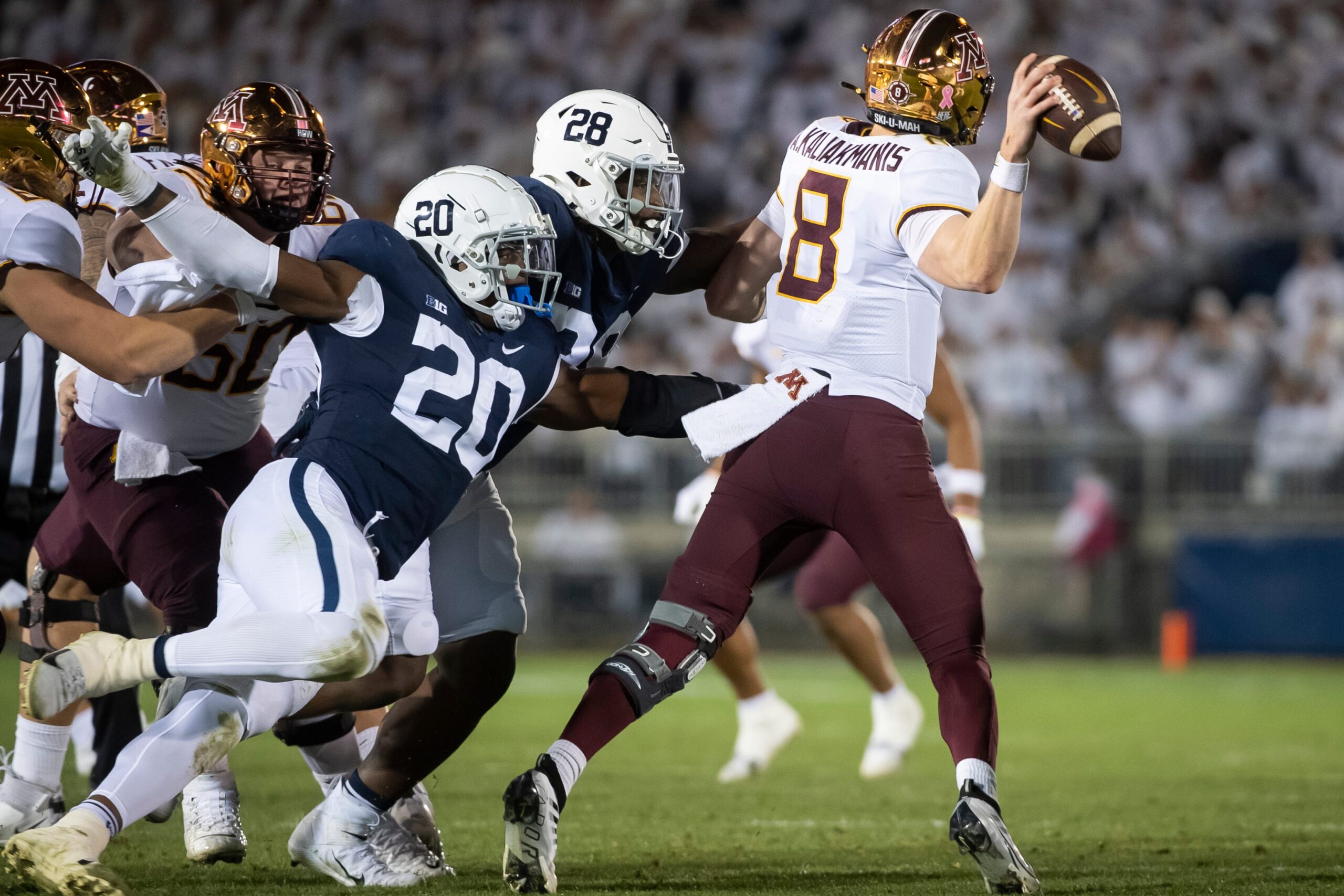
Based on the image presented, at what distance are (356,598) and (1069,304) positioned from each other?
10.9 m

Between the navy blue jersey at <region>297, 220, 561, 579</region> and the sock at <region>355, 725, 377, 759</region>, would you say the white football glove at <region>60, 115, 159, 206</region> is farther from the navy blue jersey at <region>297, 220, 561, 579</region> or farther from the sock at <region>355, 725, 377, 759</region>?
the sock at <region>355, 725, 377, 759</region>

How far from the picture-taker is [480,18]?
15320 millimetres

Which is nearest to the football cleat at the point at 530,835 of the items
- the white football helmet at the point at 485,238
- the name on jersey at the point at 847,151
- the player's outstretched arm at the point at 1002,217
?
the white football helmet at the point at 485,238

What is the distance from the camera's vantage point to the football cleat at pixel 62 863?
304 cm

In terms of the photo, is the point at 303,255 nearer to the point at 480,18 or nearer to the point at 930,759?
the point at 930,759

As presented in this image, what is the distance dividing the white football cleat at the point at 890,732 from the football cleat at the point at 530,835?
111 inches

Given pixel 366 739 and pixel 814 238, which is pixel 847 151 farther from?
pixel 366 739

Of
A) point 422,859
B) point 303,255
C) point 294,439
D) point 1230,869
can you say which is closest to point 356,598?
point 294,439

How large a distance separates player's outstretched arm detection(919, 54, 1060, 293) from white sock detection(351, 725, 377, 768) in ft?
6.72

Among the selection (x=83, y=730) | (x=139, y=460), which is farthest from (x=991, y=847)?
(x=83, y=730)

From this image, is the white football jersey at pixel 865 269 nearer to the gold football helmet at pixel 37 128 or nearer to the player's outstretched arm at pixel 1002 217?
the player's outstretched arm at pixel 1002 217

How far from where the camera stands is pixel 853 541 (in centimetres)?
380

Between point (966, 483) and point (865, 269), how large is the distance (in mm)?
1842

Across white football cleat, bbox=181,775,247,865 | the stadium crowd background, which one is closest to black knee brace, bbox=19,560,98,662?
white football cleat, bbox=181,775,247,865
